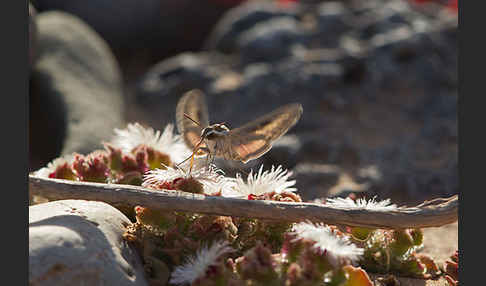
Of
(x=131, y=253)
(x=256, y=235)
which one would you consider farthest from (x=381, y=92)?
(x=131, y=253)

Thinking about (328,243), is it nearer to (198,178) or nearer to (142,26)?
(198,178)

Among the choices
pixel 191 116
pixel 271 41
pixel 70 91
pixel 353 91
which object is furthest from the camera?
pixel 271 41

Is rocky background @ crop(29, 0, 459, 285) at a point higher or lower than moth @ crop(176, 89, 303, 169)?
higher

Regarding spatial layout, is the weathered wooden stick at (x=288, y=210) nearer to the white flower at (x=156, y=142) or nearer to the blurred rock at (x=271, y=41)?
the white flower at (x=156, y=142)

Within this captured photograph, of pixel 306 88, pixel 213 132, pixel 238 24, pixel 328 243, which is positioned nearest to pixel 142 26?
pixel 238 24

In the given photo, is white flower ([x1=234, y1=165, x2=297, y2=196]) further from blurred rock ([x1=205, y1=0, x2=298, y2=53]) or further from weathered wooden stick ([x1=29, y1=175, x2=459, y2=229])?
blurred rock ([x1=205, y1=0, x2=298, y2=53])

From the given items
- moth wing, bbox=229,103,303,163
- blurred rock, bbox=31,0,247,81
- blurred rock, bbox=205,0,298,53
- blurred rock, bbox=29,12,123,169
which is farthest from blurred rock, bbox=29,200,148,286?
blurred rock, bbox=31,0,247,81

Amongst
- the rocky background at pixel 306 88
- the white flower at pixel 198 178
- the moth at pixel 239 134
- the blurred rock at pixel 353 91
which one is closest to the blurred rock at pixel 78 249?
the white flower at pixel 198 178
